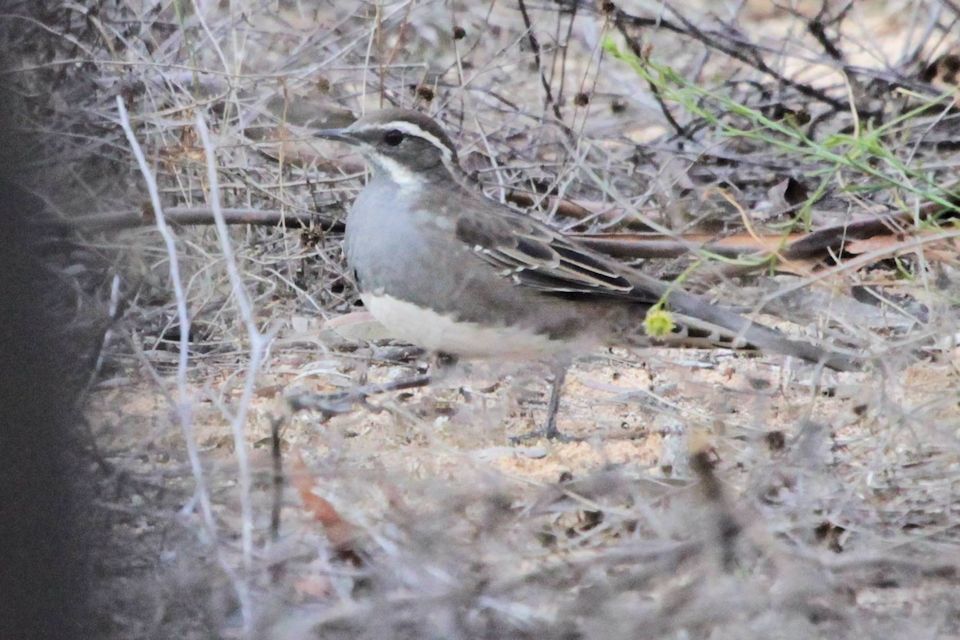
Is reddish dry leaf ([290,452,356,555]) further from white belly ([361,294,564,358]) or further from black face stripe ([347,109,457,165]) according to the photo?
black face stripe ([347,109,457,165])

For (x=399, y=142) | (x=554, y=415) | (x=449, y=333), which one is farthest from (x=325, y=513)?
(x=399, y=142)

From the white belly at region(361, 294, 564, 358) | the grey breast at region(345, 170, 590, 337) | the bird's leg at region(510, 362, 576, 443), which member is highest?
the grey breast at region(345, 170, 590, 337)

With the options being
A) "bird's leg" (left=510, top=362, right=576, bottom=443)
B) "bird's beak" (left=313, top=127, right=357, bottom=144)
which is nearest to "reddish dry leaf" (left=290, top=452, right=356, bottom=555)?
"bird's leg" (left=510, top=362, right=576, bottom=443)

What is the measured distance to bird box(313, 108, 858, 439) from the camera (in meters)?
6.05

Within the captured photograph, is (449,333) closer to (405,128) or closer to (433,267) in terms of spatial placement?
(433,267)

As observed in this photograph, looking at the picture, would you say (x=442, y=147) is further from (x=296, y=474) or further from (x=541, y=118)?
(x=296, y=474)

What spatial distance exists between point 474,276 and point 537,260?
0.32 metres

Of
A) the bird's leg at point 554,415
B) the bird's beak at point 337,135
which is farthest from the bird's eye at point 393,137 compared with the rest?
the bird's leg at point 554,415

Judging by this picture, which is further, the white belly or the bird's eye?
the bird's eye

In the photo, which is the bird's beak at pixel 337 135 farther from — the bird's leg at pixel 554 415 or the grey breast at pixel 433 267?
the bird's leg at pixel 554 415

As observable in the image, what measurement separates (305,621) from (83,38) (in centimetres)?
460

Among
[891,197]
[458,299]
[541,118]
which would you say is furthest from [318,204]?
[891,197]

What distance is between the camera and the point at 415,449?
5758 millimetres

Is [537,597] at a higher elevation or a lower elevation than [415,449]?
higher
